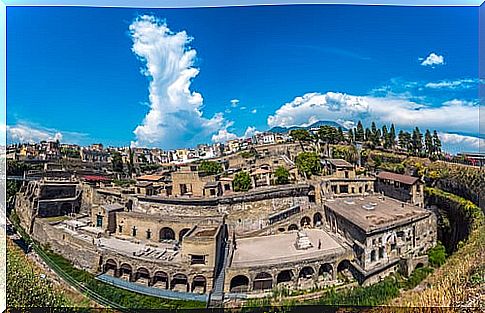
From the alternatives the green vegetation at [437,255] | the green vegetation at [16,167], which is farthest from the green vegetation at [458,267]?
the green vegetation at [16,167]

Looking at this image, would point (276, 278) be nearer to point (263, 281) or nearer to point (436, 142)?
Result: point (263, 281)

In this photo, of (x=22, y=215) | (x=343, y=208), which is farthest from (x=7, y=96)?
(x=343, y=208)

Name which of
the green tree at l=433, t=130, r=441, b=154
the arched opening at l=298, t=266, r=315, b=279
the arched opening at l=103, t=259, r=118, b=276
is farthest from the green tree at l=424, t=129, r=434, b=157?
the arched opening at l=103, t=259, r=118, b=276

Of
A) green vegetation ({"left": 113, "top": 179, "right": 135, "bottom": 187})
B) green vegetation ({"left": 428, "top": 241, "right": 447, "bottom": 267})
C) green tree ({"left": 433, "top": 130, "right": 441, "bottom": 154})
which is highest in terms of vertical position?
green tree ({"left": 433, "top": 130, "right": 441, "bottom": 154})

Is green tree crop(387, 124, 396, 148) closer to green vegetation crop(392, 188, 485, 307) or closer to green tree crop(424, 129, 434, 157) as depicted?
green tree crop(424, 129, 434, 157)

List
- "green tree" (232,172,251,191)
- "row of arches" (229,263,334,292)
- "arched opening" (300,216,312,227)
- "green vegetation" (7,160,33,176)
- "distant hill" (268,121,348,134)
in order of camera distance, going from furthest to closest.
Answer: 1. "arched opening" (300,216,312,227)
2. "green tree" (232,172,251,191)
3. "distant hill" (268,121,348,134)
4. "green vegetation" (7,160,33,176)
5. "row of arches" (229,263,334,292)

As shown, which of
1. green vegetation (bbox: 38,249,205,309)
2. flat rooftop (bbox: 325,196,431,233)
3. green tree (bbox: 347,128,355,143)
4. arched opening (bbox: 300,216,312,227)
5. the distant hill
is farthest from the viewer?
arched opening (bbox: 300,216,312,227)

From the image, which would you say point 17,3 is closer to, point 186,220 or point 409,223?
point 186,220

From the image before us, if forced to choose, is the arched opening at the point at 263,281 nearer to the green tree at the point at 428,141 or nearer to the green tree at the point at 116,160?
the green tree at the point at 116,160
